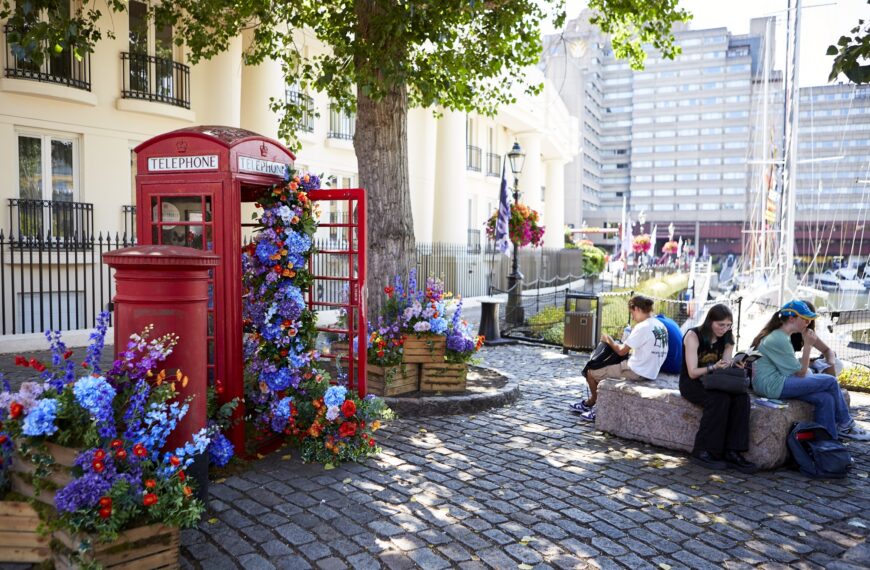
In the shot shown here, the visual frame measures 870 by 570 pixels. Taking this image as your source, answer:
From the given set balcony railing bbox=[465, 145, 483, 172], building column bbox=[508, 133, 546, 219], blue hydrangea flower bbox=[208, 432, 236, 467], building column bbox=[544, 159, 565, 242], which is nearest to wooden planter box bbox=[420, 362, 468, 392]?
blue hydrangea flower bbox=[208, 432, 236, 467]

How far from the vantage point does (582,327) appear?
1231 centimetres

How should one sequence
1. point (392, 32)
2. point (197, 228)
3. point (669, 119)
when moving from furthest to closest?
1. point (669, 119)
2. point (392, 32)
3. point (197, 228)

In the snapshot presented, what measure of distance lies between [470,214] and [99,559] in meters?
26.2

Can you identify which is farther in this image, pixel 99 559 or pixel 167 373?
pixel 167 373

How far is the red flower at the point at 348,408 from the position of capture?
5.64 metres

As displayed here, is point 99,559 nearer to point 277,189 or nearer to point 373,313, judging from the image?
point 277,189

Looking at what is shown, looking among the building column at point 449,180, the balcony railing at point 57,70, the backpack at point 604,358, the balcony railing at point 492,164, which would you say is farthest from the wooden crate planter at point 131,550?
the balcony railing at point 492,164

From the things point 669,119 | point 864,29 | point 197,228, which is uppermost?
point 669,119

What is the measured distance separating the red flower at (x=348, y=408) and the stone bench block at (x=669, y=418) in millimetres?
2826

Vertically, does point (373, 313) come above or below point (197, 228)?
below

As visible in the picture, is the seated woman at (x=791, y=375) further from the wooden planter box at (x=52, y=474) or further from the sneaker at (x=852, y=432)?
the wooden planter box at (x=52, y=474)

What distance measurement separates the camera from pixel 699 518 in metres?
4.86

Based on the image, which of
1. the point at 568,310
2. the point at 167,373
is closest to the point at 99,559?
the point at 167,373

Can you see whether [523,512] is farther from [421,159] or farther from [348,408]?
[421,159]
